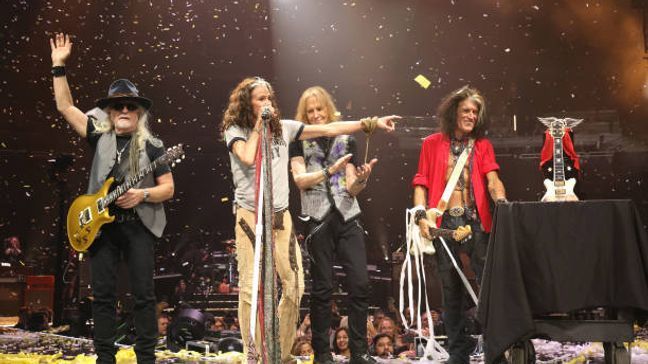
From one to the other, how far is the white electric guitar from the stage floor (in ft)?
5.61

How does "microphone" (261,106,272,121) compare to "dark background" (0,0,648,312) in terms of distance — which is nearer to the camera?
"microphone" (261,106,272,121)

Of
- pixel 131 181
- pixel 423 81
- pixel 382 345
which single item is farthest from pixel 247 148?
pixel 423 81

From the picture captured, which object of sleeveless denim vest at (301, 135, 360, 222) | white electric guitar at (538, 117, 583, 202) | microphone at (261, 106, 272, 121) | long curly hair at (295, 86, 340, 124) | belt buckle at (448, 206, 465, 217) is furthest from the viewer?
long curly hair at (295, 86, 340, 124)

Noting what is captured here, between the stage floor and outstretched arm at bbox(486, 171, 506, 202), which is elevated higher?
outstretched arm at bbox(486, 171, 506, 202)

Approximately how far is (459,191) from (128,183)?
2095mm

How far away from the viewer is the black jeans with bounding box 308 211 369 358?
445 centimetres

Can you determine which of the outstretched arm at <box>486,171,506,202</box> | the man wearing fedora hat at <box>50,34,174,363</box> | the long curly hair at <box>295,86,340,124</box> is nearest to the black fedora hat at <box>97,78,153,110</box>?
the man wearing fedora hat at <box>50,34,174,363</box>

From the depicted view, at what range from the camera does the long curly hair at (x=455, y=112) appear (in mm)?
4629

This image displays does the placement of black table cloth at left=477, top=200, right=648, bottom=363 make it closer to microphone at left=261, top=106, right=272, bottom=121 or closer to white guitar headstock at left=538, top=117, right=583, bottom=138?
white guitar headstock at left=538, top=117, right=583, bottom=138

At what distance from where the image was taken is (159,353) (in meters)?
6.08

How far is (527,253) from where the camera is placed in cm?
318

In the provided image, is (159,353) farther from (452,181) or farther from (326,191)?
(452,181)

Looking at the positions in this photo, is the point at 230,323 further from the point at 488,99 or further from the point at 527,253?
the point at 527,253

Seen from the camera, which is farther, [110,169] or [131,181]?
[110,169]
